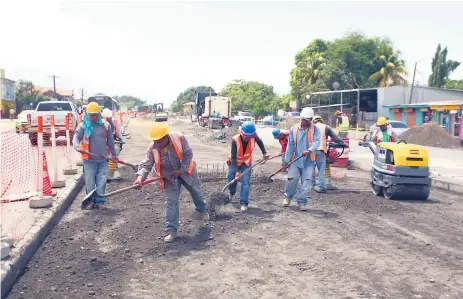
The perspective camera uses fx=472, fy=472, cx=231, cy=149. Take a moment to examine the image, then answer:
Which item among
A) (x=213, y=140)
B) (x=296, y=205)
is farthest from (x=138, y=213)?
(x=213, y=140)

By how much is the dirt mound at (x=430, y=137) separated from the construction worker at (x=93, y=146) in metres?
22.3

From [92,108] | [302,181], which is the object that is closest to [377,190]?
[302,181]

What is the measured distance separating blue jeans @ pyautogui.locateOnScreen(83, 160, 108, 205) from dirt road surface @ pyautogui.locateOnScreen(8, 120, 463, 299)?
0.44 metres

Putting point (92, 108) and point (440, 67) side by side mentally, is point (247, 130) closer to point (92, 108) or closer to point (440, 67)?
point (92, 108)

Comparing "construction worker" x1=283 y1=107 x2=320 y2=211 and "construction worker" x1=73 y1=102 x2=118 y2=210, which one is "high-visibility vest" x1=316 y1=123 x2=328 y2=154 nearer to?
"construction worker" x1=283 y1=107 x2=320 y2=211

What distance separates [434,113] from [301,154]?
99.6 feet

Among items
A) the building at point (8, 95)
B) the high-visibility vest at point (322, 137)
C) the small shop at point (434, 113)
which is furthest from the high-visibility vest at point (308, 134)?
the building at point (8, 95)

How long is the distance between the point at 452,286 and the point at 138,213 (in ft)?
16.2

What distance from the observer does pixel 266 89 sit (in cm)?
8588

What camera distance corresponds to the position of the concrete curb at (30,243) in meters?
4.79

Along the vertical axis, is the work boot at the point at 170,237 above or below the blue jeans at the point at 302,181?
below

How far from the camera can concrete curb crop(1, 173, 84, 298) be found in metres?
4.79

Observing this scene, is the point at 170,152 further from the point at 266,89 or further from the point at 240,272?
the point at 266,89

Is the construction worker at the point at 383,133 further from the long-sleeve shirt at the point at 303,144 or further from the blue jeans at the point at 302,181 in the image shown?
the blue jeans at the point at 302,181
